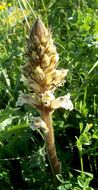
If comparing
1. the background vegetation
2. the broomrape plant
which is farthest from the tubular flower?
the background vegetation

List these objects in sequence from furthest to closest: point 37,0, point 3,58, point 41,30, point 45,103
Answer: point 37,0, point 3,58, point 45,103, point 41,30

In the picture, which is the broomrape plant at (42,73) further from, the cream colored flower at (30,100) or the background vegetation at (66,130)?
the background vegetation at (66,130)

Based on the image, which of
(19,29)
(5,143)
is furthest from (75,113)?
(19,29)

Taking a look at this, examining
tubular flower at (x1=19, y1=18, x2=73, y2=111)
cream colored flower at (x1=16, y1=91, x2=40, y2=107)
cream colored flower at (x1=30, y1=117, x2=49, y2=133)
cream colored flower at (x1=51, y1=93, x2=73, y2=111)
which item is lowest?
cream colored flower at (x1=30, y1=117, x2=49, y2=133)

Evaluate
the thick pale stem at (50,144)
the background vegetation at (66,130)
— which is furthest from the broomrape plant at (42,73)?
the background vegetation at (66,130)

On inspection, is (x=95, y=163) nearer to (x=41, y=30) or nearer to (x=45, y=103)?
(x=45, y=103)

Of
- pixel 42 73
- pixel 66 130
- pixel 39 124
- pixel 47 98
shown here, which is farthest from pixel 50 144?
pixel 66 130

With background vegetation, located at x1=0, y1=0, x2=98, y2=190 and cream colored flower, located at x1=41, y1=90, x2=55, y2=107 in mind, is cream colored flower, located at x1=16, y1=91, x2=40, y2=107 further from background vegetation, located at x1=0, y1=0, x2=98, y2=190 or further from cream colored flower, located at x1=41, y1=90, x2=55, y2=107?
background vegetation, located at x1=0, y1=0, x2=98, y2=190

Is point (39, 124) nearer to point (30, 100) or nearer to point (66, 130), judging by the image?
point (30, 100)
